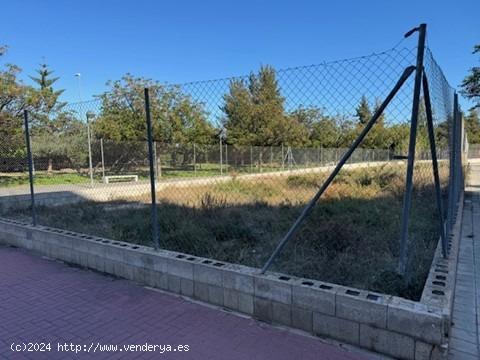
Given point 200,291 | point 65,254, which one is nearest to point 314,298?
point 200,291

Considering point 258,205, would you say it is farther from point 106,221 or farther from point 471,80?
point 471,80

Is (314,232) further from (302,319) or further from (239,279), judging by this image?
(302,319)

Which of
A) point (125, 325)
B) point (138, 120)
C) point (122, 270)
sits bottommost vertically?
point (125, 325)

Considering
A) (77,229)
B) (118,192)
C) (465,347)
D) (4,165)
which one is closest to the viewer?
(465,347)

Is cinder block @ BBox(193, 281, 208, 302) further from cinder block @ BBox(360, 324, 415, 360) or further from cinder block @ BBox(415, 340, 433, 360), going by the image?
cinder block @ BBox(415, 340, 433, 360)

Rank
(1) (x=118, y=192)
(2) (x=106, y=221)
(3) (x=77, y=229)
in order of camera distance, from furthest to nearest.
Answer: (1) (x=118, y=192) < (2) (x=106, y=221) < (3) (x=77, y=229)

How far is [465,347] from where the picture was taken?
2.47 meters

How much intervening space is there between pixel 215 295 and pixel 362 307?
1.35 metres

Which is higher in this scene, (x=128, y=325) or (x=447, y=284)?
(x=447, y=284)

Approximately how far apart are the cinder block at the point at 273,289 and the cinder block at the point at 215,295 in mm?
404

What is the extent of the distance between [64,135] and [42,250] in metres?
10.3

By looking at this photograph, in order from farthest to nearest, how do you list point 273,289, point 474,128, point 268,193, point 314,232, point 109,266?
point 474,128 → point 268,193 → point 314,232 → point 109,266 → point 273,289

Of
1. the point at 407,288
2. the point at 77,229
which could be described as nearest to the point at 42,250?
the point at 77,229

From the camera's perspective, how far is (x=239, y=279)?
3084mm
